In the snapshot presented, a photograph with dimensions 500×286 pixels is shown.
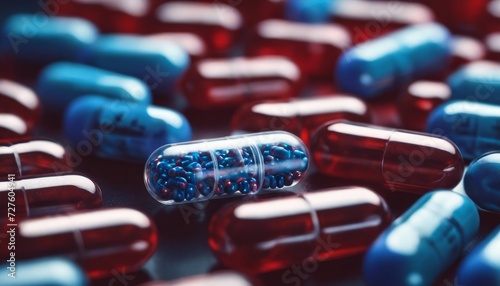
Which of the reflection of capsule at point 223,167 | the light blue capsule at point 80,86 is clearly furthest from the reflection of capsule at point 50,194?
the light blue capsule at point 80,86

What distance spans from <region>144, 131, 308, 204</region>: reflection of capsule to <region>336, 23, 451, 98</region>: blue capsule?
548 millimetres

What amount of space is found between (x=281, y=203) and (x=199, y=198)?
242 millimetres

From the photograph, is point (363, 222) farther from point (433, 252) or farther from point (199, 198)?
point (199, 198)

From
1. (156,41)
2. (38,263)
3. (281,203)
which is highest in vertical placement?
(156,41)

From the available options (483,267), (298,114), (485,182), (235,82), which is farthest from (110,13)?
(483,267)

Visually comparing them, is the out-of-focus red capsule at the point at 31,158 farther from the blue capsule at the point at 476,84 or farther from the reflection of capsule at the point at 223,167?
the blue capsule at the point at 476,84

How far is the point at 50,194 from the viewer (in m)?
1.55

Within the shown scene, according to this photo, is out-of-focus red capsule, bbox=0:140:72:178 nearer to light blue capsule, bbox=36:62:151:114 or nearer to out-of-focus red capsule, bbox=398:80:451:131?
light blue capsule, bbox=36:62:151:114

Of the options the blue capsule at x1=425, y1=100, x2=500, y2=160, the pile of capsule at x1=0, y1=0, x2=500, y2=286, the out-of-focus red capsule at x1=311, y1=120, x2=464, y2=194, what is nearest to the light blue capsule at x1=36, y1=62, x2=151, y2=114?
the pile of capsule at x1=0, y1=0, x2=500, y2=286

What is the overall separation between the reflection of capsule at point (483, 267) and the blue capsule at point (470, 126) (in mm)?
500

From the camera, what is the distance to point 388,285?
1353 mm

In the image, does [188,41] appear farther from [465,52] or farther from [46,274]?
[46,274]

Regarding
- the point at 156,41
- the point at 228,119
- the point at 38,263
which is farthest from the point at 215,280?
the point at 156,41

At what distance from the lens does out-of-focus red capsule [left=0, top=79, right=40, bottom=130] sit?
2.02 metres
